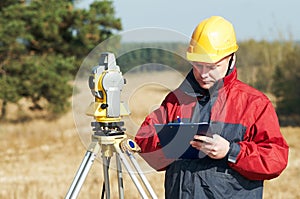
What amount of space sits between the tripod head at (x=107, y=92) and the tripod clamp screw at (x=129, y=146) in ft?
0.28

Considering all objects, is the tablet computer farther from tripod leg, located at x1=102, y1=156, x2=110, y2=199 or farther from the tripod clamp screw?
tripod leg, located at x1=102, y1=156, x2=110, y2=199

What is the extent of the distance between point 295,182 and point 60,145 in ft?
22.4

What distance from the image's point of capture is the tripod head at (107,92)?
293 centimetres

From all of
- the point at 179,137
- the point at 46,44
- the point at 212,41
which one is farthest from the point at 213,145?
the point at 46,44

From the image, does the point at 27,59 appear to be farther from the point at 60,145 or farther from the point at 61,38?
the point at 60,145

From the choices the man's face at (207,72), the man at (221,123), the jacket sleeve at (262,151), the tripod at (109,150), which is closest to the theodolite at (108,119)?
the tripod at (109,150)

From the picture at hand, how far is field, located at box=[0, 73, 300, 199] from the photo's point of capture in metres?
3.17

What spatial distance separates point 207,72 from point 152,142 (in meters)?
0.43

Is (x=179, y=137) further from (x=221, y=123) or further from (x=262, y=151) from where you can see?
(x=262, y=151)

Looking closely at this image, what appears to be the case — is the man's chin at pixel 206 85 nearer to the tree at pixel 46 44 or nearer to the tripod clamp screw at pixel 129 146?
the tripod clamp screw at pixel 129 146

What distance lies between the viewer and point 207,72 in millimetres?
2953

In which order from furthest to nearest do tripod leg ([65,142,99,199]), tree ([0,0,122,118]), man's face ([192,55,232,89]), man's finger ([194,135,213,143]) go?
1. tree ([0,0,122,118])
2. tripod leg ([65,142,99,199])
3. man's face ([192,55,232,89])
4. man's finger ([194,135,213,143])

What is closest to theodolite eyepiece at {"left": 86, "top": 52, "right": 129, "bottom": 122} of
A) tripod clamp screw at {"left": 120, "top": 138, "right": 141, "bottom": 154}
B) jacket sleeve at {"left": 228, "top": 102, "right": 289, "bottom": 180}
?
tripod clamp screw at {"left": 120, "top": 138, "right": 141, "bottom": 154}

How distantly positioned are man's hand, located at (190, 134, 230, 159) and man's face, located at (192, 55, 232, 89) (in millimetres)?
279
